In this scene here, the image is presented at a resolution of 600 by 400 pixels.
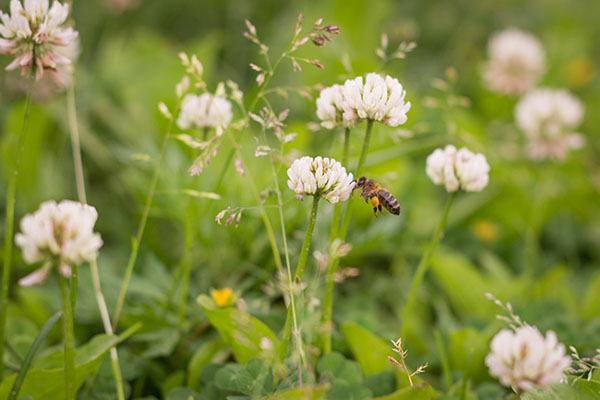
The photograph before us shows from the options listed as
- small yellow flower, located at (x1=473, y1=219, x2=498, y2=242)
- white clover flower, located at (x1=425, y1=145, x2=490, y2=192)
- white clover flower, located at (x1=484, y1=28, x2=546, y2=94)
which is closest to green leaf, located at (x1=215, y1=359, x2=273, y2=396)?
white clover flower, located at (x1=425, y1=145, x2=490, y2=192)

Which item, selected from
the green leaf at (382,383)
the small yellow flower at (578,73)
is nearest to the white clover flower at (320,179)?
the green leaf at (382,383)

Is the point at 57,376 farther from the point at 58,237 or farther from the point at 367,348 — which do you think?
the point at 367,348

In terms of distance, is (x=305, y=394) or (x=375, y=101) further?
(x=375, y=101)

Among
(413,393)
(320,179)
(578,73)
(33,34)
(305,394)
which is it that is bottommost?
(578,73)

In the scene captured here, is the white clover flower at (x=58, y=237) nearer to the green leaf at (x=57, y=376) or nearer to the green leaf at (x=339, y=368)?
the green leaf at (x=57, y=376)

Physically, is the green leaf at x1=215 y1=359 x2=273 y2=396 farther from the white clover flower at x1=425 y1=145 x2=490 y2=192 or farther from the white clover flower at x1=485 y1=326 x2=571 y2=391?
the white clover flower at x1=425 y1=145 x2=490 y2=192

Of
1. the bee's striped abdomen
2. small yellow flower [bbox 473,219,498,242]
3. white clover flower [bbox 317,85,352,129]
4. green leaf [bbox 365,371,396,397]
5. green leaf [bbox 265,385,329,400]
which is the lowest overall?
small yellow flower [bbox 473,219,498,242]

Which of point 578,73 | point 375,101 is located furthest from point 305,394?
point 578,73
